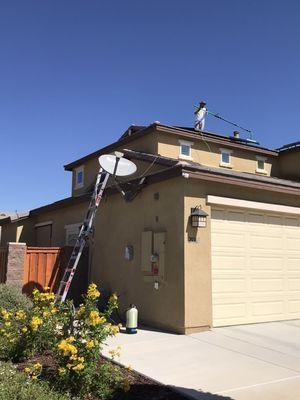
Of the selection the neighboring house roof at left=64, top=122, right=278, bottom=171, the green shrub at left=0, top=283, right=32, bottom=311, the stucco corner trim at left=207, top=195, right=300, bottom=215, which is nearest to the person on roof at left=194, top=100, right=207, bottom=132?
the neighboring house roof at left=64, top=122, right=278, bottom=171

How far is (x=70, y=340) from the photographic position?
18.7 feet

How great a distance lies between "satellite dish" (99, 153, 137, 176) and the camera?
38.3ft

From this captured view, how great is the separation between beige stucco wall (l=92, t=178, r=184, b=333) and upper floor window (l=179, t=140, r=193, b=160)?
3.37 meters

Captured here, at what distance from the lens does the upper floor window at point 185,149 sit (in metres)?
15.8

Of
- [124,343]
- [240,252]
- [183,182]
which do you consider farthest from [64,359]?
[240,252]

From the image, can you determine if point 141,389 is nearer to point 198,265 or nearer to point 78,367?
point 78,367

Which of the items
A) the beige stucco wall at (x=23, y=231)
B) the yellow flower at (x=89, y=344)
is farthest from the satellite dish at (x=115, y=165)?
the beige stucco wall at (x=23, y=231)

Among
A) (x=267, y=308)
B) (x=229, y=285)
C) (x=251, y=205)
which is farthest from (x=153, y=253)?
(x=267, y=308)

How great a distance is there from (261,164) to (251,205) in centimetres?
749

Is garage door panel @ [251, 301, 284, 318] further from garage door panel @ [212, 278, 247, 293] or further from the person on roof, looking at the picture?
the person on roof

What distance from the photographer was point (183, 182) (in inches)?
418

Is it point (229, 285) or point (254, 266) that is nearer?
point (229, 285)

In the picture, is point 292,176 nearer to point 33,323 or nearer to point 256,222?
point 256,222

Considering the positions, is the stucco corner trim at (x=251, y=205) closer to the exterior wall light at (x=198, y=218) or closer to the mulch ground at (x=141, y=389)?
the exterior wall light at (x=198, y=218)
